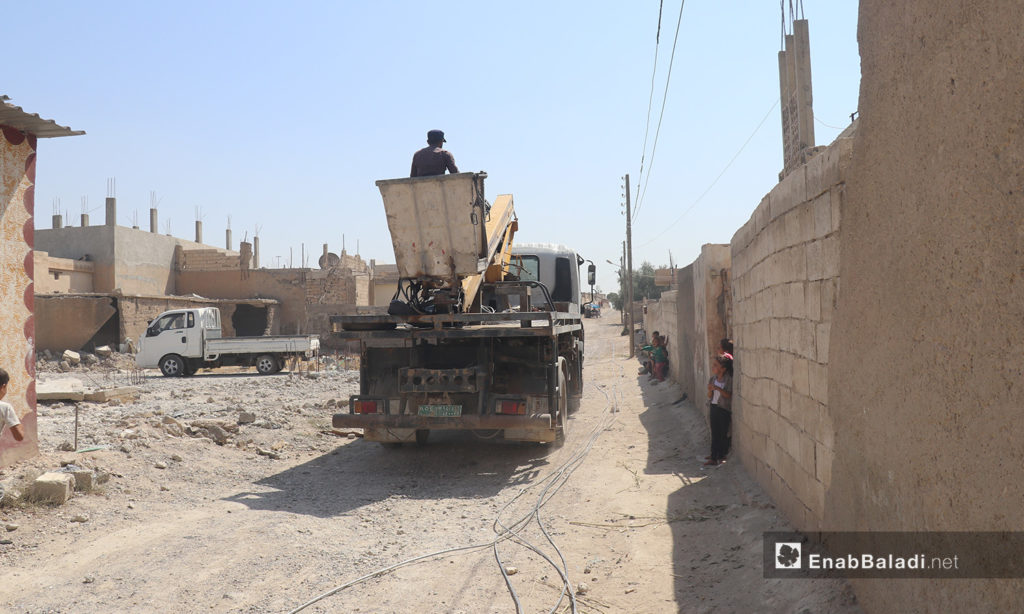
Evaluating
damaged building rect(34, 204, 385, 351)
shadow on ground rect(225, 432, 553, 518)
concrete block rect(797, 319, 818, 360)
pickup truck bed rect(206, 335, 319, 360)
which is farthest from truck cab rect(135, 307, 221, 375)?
concrete block rect(797, 319, 818, 360)

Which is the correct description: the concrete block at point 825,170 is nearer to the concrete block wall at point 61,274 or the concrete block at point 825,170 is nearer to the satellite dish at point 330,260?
the satellite dish at point 330,260

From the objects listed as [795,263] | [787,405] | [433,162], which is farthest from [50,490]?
[795,263]

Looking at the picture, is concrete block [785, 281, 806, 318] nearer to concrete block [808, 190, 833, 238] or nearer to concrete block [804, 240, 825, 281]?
concrete block [804, 240, 825, 281]

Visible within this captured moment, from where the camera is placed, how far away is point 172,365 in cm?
1989

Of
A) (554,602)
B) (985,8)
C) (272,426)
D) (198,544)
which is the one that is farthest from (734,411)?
(272,426)

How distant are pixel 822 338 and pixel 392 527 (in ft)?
12.1

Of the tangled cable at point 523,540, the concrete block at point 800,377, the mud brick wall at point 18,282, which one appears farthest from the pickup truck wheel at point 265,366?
the concrete block at point 800,377

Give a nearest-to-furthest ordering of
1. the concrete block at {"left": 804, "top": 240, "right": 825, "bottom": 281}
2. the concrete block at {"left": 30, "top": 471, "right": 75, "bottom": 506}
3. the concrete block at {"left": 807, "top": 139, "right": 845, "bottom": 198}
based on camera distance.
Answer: the concrete block at {"left": 807, "top": 139, "right": 845, "bottom": 198}, the concrete block at {"left": 804, "top": 240, "right": 825, "bottom": 281}, the concrete block at {"left": 30, "top": 471, "right": 75, "bottom": 506}

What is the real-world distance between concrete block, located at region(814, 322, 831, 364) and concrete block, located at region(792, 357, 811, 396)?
0.32m

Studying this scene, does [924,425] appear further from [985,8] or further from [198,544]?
[198,544]

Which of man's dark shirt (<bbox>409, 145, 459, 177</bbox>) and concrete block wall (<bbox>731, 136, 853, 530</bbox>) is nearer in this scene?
concrete block wall (<bbox>731, 136, 853, 530</bbox>)

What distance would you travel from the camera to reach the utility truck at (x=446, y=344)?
747cm

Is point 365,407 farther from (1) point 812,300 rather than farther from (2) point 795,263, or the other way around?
(1) point 812,300

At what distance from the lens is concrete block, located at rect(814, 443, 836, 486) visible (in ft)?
12.4
